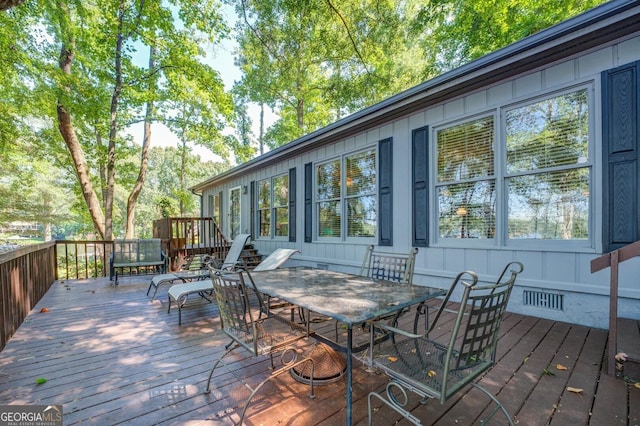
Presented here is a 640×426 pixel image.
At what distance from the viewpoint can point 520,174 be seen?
351cm

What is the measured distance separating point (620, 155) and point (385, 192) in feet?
9.23

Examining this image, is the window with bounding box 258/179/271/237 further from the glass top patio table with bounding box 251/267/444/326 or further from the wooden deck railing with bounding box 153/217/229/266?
the glass top patio table with bounding box 251/267/444/326

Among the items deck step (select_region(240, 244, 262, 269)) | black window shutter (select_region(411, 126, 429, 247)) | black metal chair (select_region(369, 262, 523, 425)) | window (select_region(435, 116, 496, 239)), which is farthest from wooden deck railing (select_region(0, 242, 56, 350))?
window (select_region(435, 116, 496, 239))

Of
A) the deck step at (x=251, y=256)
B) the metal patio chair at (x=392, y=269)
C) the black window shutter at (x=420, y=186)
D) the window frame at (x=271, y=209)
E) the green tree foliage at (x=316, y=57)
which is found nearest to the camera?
the metal patio chair at (x=392, y=269)

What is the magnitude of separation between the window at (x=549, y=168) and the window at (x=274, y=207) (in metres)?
5.17

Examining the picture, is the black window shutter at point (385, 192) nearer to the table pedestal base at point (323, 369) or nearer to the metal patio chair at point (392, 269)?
the metal patio chair at point (392, 269)

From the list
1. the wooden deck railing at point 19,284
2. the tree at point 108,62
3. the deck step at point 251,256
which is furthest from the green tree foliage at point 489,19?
the wooden deck railing at point 19,284

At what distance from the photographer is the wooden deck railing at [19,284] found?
2.87 meters

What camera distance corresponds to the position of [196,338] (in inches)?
120

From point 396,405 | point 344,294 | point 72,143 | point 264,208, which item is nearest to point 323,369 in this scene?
point 344,294

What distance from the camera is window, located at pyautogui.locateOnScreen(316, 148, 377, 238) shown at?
527cm

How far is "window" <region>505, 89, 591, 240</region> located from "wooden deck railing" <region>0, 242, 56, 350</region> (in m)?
5.80

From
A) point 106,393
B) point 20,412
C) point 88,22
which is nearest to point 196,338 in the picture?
point 106,393

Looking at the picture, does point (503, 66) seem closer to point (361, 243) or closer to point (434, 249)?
point (434, 249)
